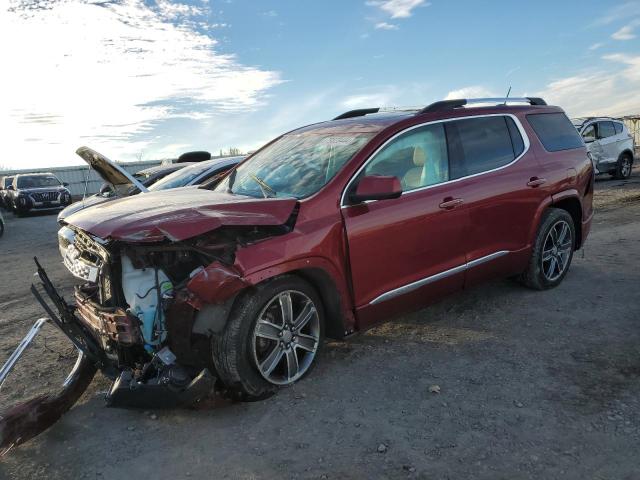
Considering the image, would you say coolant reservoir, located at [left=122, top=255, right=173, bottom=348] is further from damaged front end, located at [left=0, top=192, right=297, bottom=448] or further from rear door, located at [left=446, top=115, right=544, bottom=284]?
rear door, located at [left=446, top=115, right=544, bottom=284]

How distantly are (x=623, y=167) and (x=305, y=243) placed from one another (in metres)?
16.0

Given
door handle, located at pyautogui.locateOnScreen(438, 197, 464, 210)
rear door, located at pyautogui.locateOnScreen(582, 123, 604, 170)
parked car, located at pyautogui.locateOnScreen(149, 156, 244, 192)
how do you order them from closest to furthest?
1. door handle, located at pyautogui.locateOnScreen(438, 197, 464, 210)
2. parked car, located at pyautogui.locateOnScreen(149, 156, 244, 192)
3. rear door, located at pyautogui.locateOnScreen(582, 123, 604, 170)

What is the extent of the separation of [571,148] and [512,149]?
0.99 m

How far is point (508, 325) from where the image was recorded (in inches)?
174

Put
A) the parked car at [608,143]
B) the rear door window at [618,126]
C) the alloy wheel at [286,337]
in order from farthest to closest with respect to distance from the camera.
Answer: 1. the rear door window at [618,126]
2. the parked car at [608,143]
3. the alloy wheel at [286,337]

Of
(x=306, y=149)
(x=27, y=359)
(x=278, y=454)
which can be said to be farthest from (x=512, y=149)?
(x=27, y=359)

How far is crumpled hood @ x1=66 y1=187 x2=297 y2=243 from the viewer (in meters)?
2.88

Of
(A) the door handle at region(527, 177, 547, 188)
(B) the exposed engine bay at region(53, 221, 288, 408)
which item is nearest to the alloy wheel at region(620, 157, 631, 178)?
(A) the door handle at region(527, 177, 547, 188)

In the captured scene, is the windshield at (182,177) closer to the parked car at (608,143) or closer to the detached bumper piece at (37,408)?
the detached bumper piece at (37,408)

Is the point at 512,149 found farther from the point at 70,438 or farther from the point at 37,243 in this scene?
the point at 37,243

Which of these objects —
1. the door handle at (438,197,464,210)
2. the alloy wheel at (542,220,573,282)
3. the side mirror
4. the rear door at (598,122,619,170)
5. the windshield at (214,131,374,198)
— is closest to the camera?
the side mirror

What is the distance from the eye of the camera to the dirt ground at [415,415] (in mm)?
2680

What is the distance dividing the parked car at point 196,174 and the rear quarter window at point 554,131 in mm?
4098

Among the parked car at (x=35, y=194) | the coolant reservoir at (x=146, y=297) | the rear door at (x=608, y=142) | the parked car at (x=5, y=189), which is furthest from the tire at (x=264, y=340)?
the parked car at (x=5, y=189)
